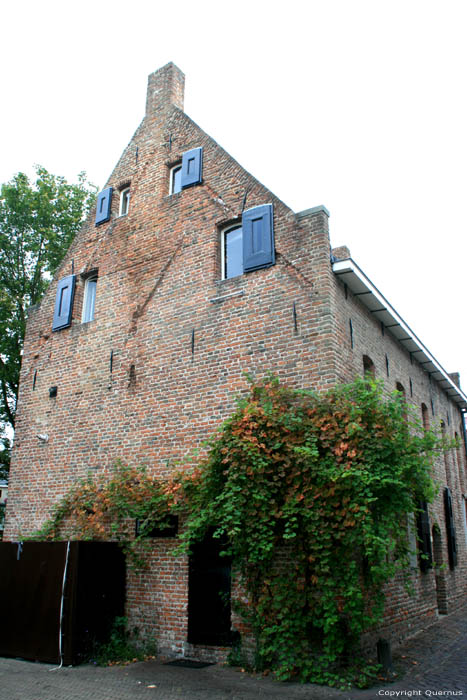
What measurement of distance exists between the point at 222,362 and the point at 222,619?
4.01m

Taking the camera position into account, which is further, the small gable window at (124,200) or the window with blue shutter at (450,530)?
the window with blue shutter at (450,530)

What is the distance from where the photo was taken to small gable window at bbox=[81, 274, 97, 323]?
12430mm

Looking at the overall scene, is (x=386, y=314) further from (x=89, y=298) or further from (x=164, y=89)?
(x=164, y=89)

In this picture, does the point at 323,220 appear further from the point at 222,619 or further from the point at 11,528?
the point at 11,528

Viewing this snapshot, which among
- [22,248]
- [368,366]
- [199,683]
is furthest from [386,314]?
[22,248]

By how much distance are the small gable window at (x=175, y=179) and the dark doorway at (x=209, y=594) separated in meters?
7.22

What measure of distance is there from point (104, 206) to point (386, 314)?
709cm

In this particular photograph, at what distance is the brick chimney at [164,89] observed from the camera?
1273 cm

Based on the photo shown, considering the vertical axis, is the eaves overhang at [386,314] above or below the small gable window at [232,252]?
below

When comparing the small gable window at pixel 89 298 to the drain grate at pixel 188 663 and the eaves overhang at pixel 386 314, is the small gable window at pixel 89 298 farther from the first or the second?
the drain grate at pixel 188 663

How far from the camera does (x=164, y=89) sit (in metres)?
12.9

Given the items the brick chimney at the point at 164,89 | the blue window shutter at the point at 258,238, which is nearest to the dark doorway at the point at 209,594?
the blue window shutter at the point at 258,238

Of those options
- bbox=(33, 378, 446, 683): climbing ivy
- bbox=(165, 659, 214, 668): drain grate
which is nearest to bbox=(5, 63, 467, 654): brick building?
bbox=(165, 659, 214, 668): drain grate

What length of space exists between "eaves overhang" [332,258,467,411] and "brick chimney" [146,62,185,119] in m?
6.60
